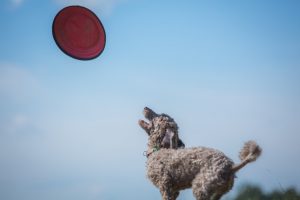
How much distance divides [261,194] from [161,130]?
209 cm

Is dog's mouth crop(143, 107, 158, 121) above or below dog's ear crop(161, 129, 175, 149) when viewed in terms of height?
above

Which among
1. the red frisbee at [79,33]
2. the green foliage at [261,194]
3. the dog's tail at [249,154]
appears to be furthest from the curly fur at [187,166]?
the red frisbee at [79,33]

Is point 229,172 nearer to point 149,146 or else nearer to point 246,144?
point 246,144

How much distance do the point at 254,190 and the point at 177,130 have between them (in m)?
1.72

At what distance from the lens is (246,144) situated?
6.51 meters

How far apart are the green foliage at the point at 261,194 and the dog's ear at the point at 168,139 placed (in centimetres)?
148

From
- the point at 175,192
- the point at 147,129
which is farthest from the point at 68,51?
the point at 175,192

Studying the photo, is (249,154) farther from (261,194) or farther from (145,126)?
(145,126)

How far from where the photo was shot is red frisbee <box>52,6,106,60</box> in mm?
7684

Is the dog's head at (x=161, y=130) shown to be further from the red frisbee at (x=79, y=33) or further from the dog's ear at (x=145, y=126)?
the red frisbee at (x=79, y=33)

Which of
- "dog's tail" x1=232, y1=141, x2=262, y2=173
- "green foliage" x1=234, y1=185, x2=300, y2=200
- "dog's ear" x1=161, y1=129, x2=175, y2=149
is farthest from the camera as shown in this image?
"green foliage" x1=234, y1=185, x2=300, y2=200

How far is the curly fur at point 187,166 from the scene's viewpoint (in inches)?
252

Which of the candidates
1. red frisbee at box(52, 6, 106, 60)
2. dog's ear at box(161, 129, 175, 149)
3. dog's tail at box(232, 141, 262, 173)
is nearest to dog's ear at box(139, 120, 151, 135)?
dog's ear at box(161, 129, 175, 149)

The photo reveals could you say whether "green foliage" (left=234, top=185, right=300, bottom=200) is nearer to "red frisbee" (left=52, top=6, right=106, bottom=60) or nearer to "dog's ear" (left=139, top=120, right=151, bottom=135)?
"dog's ear" (left=139, top=120, right=151, bottom=135)
